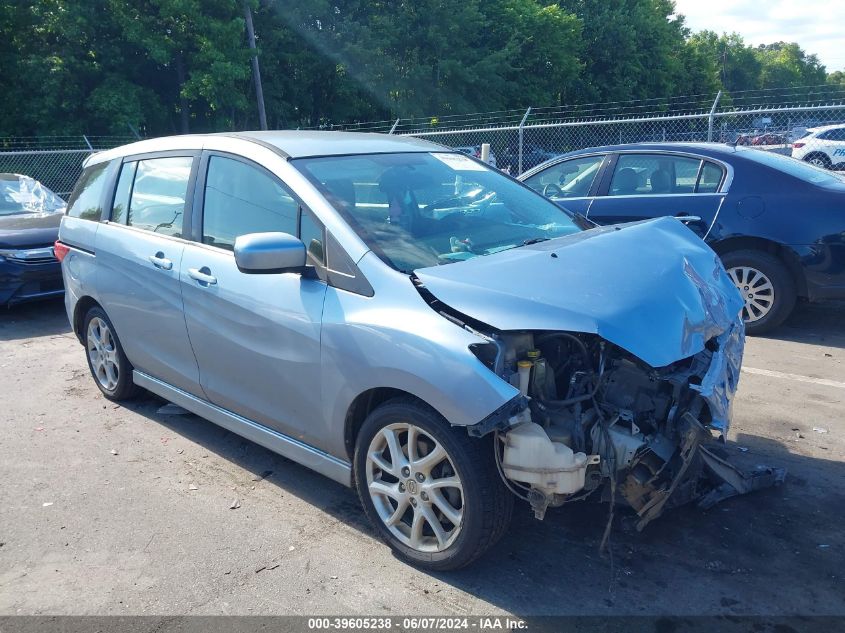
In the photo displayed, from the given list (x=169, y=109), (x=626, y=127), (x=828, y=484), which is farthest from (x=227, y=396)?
(x=169, y=109)

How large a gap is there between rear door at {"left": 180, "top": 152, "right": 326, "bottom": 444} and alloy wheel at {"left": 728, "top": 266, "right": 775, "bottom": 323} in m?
4.57

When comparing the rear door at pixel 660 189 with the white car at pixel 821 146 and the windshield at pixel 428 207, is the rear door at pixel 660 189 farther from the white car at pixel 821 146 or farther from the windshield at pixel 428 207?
the white car at pixel 821 146

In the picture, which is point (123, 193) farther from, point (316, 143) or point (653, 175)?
point (653, 175)

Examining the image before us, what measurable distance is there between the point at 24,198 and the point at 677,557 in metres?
9.38

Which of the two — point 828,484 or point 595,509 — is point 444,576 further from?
point 828,484

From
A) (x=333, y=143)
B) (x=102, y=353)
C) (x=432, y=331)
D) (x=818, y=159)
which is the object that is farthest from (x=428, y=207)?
(x=818, y=159)

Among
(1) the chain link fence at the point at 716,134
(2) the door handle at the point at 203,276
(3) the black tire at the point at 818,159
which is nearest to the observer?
(2) the door handle at the point at 203,276

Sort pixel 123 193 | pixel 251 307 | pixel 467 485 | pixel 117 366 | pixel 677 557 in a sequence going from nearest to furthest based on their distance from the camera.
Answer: pixel 467 485 < pixel 677 557 < pixel 251 307 < pixel 123 193 < pixel 117 366

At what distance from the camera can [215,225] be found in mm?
4055

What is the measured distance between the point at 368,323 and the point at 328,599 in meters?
1.15

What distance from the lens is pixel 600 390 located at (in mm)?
3047

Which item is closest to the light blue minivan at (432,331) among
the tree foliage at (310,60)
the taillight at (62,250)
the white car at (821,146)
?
the taillight at (62,250)

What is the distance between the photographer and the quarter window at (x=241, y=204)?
369cm

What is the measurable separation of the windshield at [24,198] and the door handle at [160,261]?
6.03m
